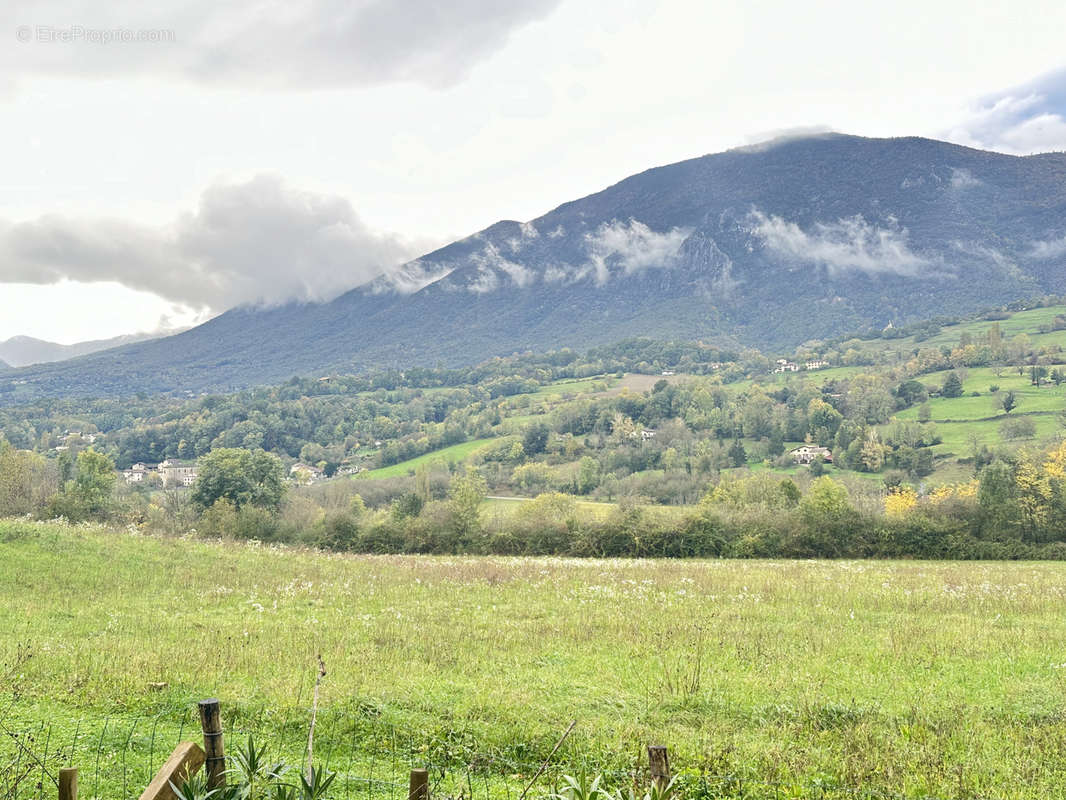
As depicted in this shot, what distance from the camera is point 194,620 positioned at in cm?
1656

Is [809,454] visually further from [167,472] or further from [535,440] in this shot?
[167,472]

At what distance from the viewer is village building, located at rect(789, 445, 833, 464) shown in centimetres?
9337

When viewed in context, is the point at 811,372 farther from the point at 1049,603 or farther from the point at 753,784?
the point at 753,784

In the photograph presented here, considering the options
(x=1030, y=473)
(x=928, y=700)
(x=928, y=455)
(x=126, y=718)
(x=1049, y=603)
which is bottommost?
(x=928, y=455)

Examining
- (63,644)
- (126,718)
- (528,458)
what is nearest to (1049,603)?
(126,718)

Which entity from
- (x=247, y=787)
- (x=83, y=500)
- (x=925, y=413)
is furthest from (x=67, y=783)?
(x=925, y=413)

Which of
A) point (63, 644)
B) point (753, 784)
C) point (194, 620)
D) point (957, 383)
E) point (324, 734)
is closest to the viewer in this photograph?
point (753, 784)

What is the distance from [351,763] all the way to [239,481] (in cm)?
4717

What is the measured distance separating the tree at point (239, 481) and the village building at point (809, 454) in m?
69.4

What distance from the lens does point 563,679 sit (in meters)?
11.4

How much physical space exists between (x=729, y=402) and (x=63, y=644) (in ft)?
403

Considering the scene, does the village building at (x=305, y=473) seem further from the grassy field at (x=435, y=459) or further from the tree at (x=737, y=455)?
the tree at (x=737, y=455)

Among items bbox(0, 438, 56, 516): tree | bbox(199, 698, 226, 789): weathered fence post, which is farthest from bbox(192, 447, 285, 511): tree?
bbox(199, 698, 226, 789): weathered fence post

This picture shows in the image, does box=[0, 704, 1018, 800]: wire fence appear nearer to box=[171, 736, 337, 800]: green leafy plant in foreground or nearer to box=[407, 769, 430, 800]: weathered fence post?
box=[171, 736, 337, 800]: green leafy plant in foreground
